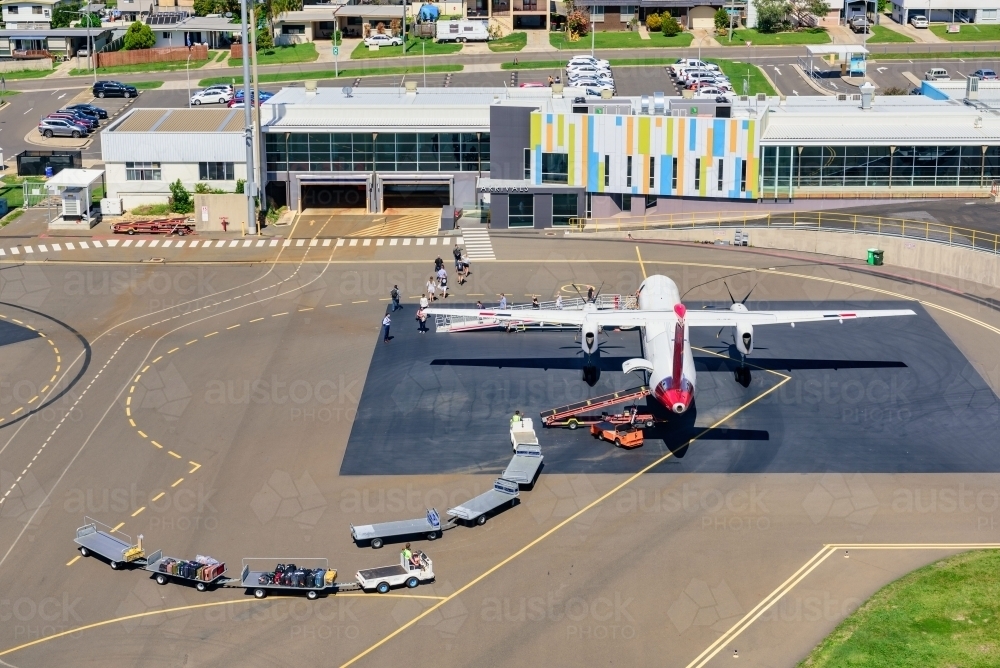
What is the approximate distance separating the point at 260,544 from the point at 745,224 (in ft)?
210

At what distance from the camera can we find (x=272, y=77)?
188 meters

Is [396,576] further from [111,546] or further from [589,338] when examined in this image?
[589,338]

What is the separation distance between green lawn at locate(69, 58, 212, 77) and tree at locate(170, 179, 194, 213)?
230ft

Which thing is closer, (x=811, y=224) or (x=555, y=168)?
(x=811, y=224)

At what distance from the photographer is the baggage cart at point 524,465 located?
7694cm

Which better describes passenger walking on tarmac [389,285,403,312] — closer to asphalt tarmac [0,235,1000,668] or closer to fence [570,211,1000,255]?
asphalt tarmac [0,235,1000,668]

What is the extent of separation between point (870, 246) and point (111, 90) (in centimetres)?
10584

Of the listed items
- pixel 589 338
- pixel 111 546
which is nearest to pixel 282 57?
pixel 589 338

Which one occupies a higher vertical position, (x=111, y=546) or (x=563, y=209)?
(x=563, y=209)

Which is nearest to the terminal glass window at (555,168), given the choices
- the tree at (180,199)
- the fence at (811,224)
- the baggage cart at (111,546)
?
the fence at (811,224)

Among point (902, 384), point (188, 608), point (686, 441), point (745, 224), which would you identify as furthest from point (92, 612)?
point (745, 224)

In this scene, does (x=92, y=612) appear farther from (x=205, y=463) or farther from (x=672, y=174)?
(x=672, y=174)

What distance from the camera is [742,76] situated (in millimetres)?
184250

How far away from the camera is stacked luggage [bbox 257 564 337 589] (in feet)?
220
